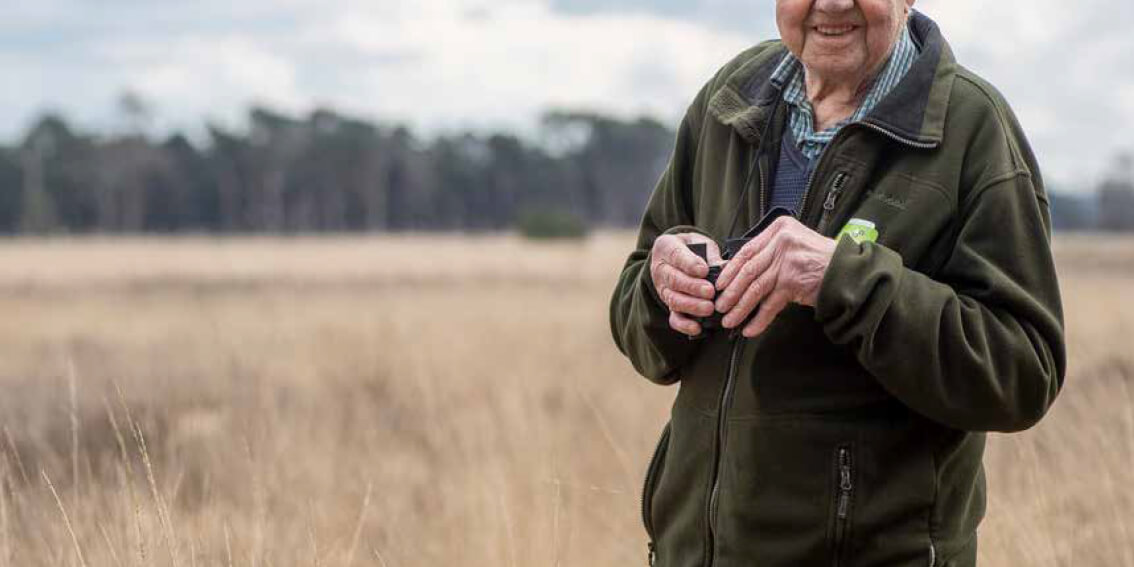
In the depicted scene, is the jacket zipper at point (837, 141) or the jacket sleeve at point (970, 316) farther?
the jacket zipper at point (837, 141)

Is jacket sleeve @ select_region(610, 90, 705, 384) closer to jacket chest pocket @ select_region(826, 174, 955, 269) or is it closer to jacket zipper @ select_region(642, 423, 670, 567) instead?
jacket zipper @ select_region(642, 423, 670, 567)

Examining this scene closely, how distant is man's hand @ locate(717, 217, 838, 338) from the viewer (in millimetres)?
1854

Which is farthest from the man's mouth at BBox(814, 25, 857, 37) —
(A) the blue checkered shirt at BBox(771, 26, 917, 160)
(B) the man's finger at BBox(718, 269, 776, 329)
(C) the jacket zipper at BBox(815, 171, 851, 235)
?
(B) the man's finger at BBox(718, 269, 776, 329)

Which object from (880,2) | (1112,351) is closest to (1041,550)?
(880,2)

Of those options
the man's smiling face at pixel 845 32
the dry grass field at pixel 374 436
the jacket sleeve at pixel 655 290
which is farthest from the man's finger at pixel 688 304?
the dry grass field at pixel 374 436

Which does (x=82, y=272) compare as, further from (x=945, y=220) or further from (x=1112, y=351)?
(x=945, y=220)

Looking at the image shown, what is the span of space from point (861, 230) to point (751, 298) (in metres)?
0.22

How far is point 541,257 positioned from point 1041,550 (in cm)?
2319

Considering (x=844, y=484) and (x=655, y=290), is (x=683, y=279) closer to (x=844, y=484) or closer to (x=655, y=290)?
(x=655, y=290)

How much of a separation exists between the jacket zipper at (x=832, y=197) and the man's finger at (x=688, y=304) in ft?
0.75

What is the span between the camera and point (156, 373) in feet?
30.0

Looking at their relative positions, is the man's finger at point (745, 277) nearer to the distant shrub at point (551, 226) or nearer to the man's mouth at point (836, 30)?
the man's mouth at point (836, 30)

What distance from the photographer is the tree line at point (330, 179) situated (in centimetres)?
6344

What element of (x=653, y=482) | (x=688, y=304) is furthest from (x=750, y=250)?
(x=653, y=482)
